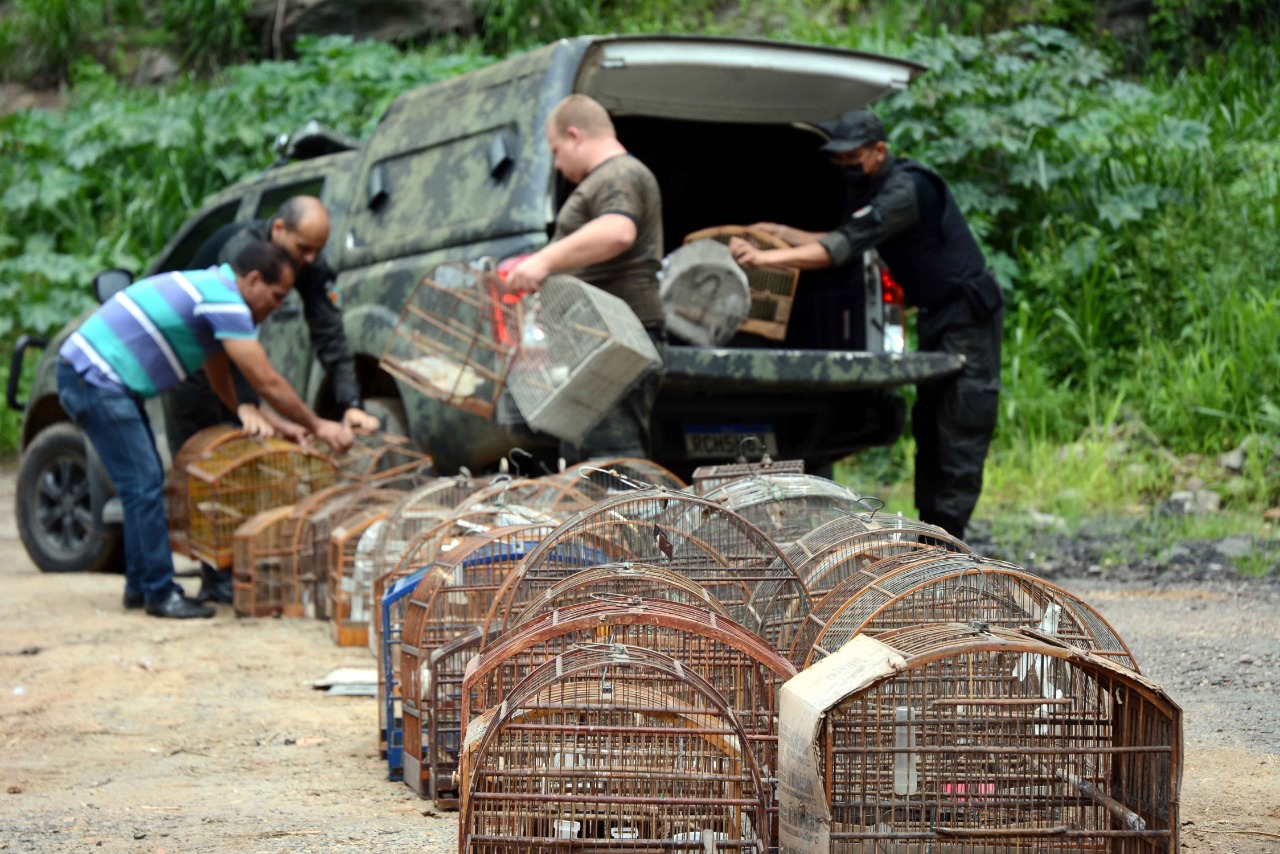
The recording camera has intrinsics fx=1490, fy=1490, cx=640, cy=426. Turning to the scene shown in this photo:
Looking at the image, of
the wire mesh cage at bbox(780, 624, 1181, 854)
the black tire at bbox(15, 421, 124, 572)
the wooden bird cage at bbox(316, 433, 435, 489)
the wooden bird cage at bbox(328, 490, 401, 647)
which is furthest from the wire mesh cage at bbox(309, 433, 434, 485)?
the wire mesh cage at bbox(780, 624, 1181, 854)

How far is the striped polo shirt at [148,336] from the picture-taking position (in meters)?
6.39

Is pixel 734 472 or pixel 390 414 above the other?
pixel 734 472

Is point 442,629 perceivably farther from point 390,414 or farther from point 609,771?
point 390,414

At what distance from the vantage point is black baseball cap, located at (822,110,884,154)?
A: 654 cm

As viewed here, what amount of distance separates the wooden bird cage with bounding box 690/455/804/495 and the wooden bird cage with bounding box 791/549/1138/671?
1.27 meters

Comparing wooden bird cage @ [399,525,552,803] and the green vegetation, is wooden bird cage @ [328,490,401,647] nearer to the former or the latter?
wooden bird cage @ [399,525,552,803]

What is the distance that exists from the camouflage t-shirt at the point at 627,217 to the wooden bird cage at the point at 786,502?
1.18 meters

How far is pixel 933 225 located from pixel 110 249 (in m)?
9.15

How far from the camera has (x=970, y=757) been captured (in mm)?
2703

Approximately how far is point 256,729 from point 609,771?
205 cm

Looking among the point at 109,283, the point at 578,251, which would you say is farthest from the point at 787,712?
the point at 109,283

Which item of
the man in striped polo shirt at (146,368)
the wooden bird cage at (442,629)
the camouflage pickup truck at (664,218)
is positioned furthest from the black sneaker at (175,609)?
the wooden bird cage at (442,629)

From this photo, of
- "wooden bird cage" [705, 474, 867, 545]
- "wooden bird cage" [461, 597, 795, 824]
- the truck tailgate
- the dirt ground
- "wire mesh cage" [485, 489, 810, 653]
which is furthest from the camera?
the truck tailgate

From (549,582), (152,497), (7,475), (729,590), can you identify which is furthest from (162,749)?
(7,475)
